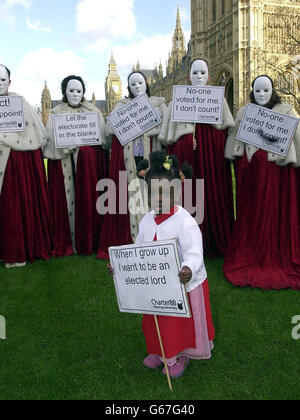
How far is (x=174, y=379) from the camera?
9.62 ft

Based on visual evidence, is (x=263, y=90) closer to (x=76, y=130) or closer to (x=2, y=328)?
(x=76, y=130)

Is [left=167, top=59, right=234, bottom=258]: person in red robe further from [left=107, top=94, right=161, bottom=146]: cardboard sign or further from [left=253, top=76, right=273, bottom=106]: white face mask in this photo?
[left=253, top=76, right=273, bottom=106]: white face mask

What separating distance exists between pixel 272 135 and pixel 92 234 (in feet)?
9.59

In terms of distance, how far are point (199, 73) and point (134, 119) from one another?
1.02 meters

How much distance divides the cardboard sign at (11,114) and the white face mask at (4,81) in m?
0.12

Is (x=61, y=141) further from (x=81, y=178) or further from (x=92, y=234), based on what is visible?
(x=92, y=234)

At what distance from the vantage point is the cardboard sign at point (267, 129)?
14.6 ft

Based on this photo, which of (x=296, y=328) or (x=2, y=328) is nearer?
(x=296, y=328)

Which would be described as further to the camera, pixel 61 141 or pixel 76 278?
pixel 61 141

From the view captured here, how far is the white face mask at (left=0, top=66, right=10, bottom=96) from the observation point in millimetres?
5289

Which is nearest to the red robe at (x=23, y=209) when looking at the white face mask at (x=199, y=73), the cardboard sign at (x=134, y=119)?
the cardboard sign at (x=134, y=119)

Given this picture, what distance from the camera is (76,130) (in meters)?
5.76

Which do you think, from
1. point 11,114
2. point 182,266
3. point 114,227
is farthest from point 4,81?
point 182,266

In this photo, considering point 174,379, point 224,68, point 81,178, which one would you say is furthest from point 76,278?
point 224,68
